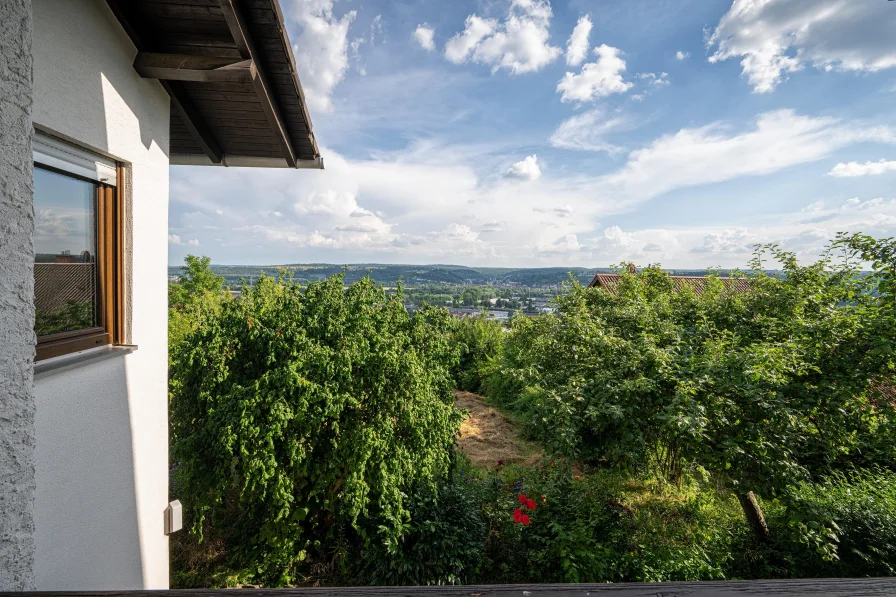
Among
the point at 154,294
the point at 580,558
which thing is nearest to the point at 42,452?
the point at 154,294

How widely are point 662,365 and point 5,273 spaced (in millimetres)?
5013

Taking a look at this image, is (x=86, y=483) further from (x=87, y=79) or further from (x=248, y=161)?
(x=248, y=161)

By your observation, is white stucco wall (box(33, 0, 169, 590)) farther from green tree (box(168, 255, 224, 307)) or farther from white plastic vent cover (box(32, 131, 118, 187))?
green tree (box(168, 255, 224, 307))

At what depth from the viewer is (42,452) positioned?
208cm

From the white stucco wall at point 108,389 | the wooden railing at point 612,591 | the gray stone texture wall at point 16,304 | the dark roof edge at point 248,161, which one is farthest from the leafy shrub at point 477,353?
the wooden railing at point 612,591

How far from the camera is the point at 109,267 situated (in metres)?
2.89

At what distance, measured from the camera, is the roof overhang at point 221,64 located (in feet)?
8.49

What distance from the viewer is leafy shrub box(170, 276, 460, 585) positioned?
4762mm

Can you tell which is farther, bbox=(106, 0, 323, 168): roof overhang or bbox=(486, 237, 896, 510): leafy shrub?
bbox=(486, 237, 896, 510): leafy shrub

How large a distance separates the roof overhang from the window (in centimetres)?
89

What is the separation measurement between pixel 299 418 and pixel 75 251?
2.82 metres

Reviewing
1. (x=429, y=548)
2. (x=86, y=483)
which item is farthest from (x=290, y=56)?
(x=429, y=548)

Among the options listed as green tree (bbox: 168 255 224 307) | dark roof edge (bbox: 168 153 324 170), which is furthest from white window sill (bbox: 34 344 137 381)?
green tree (bbox: 168 255 224 307)

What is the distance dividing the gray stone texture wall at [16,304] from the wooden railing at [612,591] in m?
0.31
